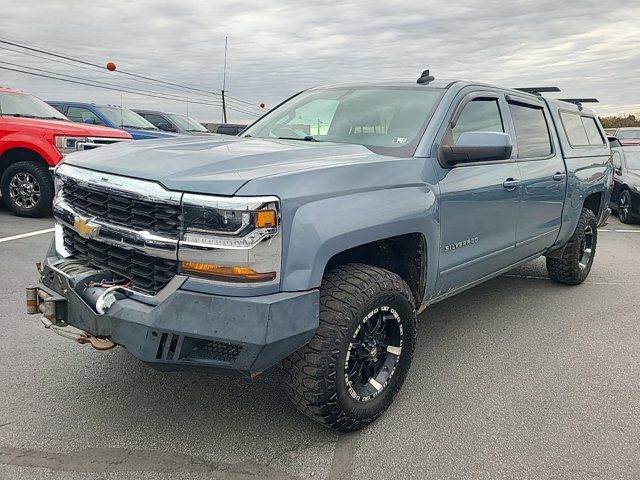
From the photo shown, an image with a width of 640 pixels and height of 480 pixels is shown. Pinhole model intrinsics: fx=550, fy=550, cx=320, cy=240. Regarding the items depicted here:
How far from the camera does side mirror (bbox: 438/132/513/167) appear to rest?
3246mm

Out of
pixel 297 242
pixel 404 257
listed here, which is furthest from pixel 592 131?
pixel 297 242

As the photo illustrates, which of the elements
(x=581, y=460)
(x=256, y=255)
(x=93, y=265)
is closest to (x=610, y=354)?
(x=581, y=460)

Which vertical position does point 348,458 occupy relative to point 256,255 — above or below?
below

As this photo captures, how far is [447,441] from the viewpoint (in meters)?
2.77

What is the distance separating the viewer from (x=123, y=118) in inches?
480

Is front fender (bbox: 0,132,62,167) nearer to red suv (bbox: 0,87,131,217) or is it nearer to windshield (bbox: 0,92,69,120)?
red suv (bbox: 0,87,131,217)

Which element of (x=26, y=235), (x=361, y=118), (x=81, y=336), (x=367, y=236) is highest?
(x=361, y=118)

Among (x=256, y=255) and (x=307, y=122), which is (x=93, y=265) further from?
(x=307, y=122)

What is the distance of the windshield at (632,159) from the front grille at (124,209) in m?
11.5

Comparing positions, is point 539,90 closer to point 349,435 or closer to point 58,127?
point 349,435

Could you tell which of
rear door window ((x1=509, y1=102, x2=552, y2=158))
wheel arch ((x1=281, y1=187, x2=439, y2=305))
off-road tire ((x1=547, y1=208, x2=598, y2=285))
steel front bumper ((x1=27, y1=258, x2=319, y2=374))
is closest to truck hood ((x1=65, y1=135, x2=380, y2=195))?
wheel arch ((x1=281, y1=187, x2=439, y2=305))

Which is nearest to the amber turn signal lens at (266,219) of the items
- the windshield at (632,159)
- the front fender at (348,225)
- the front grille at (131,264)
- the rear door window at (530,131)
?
the front fender at (348,225)

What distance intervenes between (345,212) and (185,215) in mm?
745

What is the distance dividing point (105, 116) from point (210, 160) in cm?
1020
